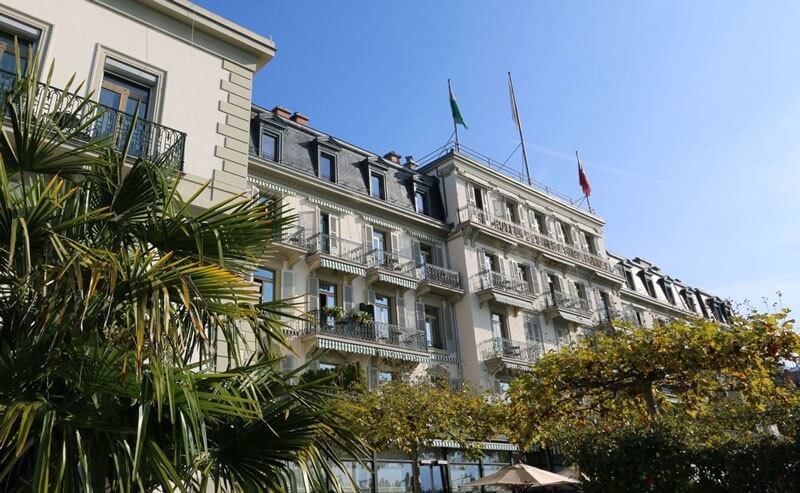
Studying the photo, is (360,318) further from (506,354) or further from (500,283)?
(500,283)

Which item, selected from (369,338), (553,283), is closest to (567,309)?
(553,283)

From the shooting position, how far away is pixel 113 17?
362 inches

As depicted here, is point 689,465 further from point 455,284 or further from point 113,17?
point 455,284

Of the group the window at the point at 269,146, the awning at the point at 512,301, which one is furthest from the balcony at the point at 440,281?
the window at the point at 269,146

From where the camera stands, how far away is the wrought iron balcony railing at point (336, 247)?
2054 centimetres

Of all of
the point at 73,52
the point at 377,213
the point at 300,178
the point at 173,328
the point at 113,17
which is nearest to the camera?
the point at 173,328

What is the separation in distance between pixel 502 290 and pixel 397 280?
204 inches

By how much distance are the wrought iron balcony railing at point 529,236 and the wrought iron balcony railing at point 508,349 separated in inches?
201

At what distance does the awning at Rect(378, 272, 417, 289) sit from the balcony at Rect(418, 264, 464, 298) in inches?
23.6

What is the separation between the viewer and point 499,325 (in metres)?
25.4

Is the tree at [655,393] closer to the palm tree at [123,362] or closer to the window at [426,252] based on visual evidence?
the palm tree at [123,362]

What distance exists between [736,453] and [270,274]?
46.5 feet

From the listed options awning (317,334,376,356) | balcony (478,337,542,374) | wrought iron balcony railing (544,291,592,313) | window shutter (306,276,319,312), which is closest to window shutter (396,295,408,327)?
awning (317,334,376,356)

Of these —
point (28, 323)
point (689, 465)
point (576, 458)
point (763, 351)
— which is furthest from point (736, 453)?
point (28, 323)
